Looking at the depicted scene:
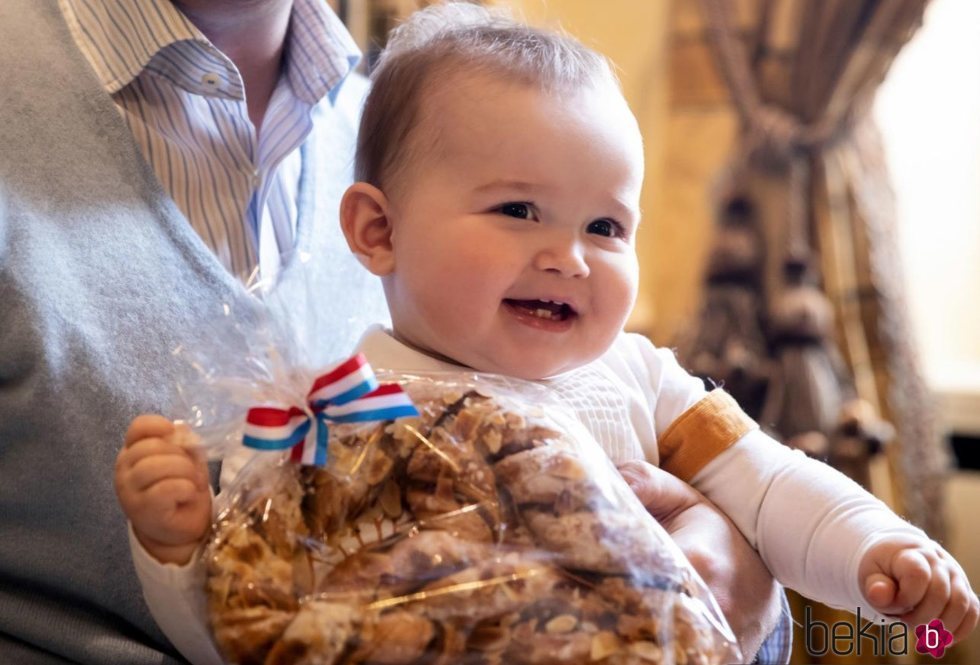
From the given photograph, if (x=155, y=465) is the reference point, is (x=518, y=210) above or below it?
above

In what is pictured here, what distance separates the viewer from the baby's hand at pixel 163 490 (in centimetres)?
80

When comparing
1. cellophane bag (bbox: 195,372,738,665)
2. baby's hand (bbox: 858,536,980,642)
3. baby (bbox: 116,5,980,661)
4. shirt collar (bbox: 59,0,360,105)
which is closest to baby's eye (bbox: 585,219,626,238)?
baby (bbox: 116,5,980,661)

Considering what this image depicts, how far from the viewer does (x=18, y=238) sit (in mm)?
1087

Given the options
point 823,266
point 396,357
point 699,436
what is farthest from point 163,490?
point 823,266

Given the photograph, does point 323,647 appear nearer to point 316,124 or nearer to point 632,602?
point 632,602

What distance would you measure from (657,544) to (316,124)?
835 millimetres

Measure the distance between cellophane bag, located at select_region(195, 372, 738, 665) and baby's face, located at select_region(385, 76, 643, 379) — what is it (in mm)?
141

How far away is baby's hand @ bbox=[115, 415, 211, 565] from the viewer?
0.80 meters

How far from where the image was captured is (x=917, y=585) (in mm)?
911

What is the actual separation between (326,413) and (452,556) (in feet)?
0.49

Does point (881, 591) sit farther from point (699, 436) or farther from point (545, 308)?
point (545, 308)

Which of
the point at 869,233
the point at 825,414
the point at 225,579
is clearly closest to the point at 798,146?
the point at 869,233
